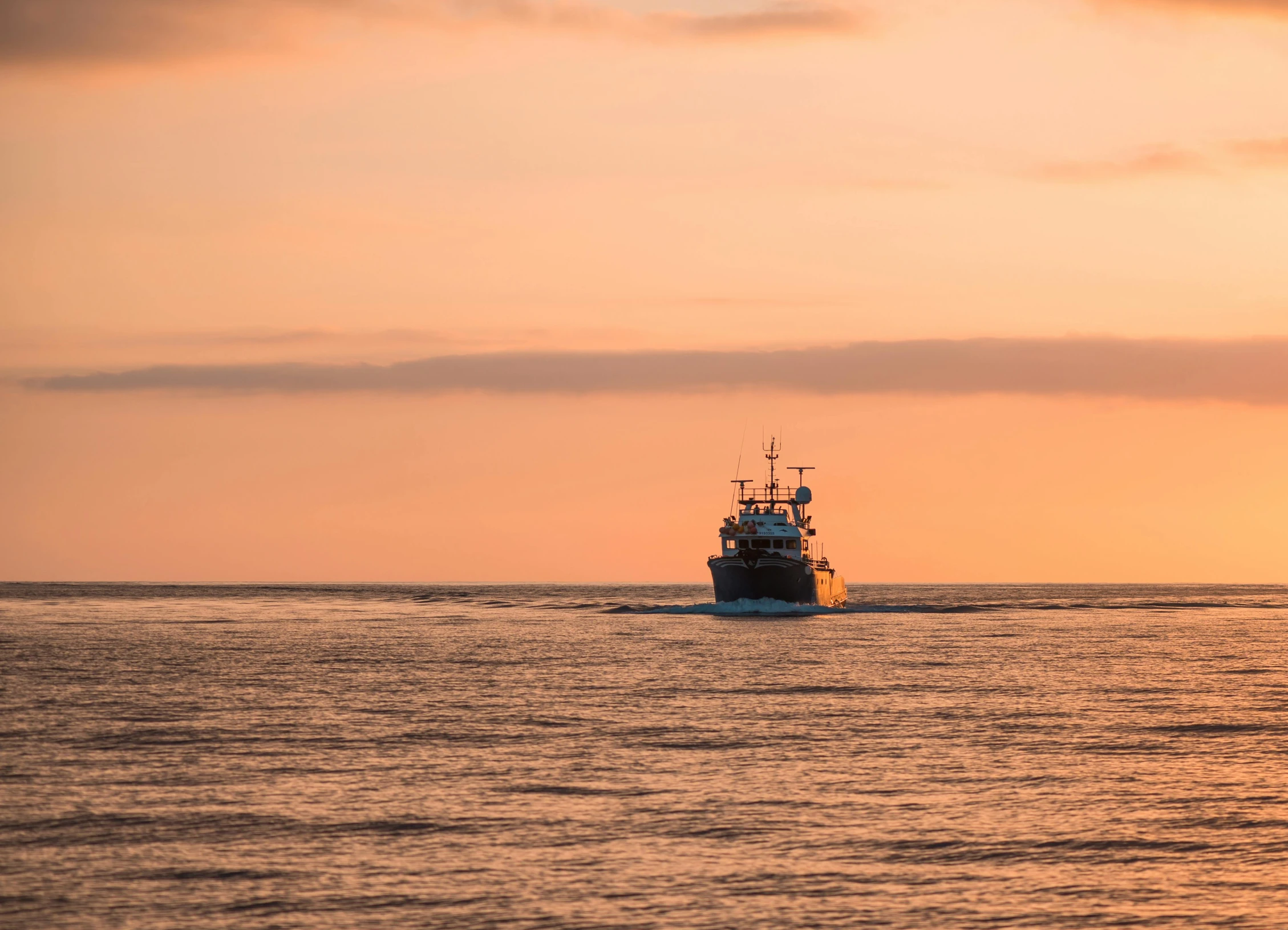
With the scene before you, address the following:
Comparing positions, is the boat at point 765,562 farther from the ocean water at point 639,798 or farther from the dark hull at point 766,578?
the ocean water at point 639,798

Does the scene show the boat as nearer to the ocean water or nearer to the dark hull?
the dark hull

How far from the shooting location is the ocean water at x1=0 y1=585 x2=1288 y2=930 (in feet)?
86.5

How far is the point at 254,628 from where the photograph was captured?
5571 inches

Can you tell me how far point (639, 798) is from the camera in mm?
36375

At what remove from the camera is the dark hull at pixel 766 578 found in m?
146

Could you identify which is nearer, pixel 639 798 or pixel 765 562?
pixel 639 798

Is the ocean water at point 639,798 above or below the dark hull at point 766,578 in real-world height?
below

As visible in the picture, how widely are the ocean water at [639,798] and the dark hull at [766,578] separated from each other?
65658 mm

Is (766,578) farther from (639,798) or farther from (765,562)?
(639,798)

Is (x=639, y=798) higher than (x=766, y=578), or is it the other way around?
(x=766, y=578)

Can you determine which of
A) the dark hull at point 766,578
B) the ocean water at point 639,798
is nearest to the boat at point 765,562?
the dark hull at point 766,578

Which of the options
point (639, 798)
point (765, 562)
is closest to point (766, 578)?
point (765, 562)

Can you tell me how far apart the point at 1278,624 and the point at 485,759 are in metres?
155

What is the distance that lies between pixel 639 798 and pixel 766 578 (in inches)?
4373
